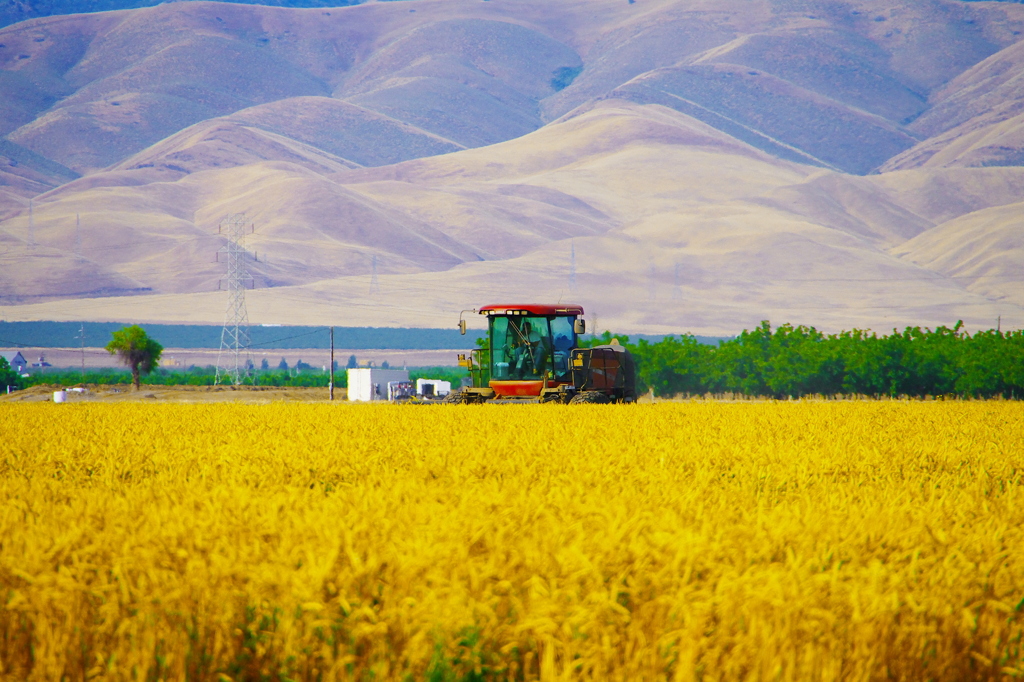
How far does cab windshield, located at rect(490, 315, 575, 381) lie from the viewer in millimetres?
29266

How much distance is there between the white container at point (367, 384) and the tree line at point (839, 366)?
19.9 m

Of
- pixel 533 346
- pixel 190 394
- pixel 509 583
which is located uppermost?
pixel 533 346

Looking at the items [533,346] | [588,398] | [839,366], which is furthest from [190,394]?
[588,398]

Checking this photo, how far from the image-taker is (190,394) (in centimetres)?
6931

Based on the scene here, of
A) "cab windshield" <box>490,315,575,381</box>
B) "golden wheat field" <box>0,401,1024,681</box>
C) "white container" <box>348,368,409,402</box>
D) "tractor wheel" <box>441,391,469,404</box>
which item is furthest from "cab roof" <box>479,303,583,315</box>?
"white container" <box>348,368,409,402</box>

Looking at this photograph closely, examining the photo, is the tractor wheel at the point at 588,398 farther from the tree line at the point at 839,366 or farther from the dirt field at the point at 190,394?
the dirt field at the point at 190,394

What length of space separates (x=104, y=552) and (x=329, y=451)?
5952 mm

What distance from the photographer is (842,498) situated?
7848 millimetres

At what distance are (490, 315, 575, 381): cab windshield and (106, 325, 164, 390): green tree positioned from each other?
64.1m

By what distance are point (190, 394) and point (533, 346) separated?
4569 cm

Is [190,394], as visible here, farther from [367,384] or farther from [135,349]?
[135,349]

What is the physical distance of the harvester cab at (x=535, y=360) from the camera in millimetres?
28547

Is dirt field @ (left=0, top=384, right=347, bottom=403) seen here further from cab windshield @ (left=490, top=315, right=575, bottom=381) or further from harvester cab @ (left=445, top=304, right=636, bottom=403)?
cab windshield @ (left=490, top=315, right=575, bottom=381)

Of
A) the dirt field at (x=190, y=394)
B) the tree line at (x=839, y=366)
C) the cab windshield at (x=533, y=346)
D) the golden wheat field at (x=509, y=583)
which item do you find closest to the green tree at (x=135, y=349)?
the dirt field at (x=190, y=394)
